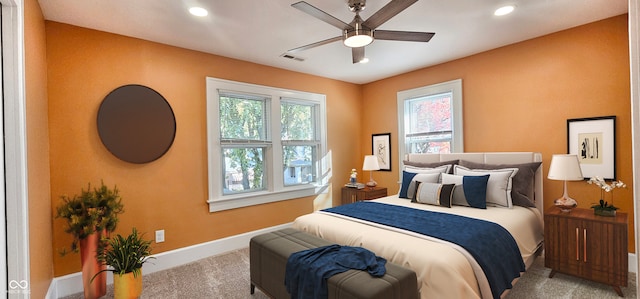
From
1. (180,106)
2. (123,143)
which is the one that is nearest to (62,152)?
(123,143)

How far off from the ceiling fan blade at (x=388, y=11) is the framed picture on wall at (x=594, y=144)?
2.51m

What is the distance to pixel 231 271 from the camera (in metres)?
3.07

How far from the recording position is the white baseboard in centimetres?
263

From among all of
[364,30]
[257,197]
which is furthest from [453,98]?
[257,197]

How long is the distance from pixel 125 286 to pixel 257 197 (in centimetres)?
181

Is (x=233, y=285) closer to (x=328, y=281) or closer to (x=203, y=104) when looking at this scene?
(x=328, y=281)

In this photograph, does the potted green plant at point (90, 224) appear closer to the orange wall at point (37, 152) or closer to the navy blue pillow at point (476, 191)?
the orange wall at point (37, 152)

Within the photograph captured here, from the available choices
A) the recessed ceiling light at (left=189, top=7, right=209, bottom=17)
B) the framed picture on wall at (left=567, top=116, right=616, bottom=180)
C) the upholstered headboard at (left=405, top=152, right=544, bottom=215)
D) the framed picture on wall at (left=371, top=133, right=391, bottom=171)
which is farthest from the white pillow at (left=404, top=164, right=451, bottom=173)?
the recessed ceiling light at (left=189, top=7, right=209, bottom=17)

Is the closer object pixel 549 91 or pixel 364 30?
pixel 364 30

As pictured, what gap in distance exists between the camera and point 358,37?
225cm

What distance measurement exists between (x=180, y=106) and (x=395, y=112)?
320 cm

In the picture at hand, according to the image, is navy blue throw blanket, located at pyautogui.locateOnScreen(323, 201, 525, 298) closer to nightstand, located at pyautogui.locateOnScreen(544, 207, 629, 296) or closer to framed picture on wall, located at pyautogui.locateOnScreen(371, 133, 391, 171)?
nightstand, located at pyautogui.locateOnScreen(544, 207, 629, 296)

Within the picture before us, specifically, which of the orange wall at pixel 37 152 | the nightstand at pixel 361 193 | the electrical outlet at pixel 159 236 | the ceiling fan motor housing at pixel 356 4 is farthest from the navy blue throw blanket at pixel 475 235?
the orange wall at pixel 37 152

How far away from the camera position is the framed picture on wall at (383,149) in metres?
4.86
